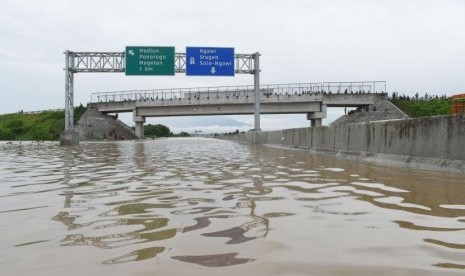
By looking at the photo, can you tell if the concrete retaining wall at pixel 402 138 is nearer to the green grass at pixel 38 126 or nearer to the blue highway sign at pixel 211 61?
the blue highway sign at pixel 211 61

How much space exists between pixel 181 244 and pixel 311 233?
104 centimetres

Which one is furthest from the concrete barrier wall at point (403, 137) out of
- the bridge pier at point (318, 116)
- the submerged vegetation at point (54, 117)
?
the submerged vegetation at point (54, 117)

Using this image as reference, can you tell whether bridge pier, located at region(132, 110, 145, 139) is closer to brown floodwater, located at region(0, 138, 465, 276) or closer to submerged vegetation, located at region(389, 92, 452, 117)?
submerged vegetation, located at region(389, 92, 452, 117)

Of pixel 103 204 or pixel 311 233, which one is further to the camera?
pixel 103 204

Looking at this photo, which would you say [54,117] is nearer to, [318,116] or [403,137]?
[318,116]

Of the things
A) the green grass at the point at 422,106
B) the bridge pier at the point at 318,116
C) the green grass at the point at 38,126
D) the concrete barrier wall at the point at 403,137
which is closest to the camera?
the concrete barrier wall at the point at 403,137

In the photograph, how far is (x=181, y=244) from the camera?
315 cm

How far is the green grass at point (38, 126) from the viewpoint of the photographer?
6811cm

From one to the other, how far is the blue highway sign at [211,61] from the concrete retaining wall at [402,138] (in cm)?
1924

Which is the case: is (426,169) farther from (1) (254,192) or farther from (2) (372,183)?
(1) (254,192)

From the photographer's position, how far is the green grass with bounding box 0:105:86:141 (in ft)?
223

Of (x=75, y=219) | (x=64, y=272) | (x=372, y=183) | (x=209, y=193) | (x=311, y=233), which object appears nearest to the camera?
(x=64, y=272)

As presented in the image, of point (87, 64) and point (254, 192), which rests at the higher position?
point (87, 64)

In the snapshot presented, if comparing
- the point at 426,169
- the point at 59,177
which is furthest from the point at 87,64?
the point at 426,169
